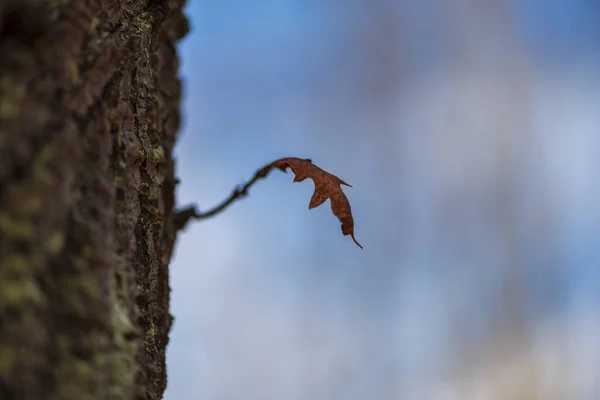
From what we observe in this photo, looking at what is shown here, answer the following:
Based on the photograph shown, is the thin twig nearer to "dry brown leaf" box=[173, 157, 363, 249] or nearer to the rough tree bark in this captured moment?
"dry brown leaf" box=[173, 157, 363, 249]

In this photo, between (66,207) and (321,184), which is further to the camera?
(321,184)

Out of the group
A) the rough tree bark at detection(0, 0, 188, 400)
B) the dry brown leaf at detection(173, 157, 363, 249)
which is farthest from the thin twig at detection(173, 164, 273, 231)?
the rough tree bark at detection(0, 0, 188, 400)

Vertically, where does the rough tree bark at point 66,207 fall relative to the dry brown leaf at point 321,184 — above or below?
below

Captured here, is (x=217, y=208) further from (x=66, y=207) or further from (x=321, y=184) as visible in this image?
(x=66, y=207)

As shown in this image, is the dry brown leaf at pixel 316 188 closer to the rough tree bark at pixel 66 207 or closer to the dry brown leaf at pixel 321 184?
the dry brown leaf at pixel 321 184

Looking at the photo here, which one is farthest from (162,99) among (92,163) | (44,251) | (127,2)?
(44,251)

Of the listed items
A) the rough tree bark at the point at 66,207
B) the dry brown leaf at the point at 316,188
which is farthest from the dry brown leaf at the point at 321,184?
the rough tree bark at the point at 66,207

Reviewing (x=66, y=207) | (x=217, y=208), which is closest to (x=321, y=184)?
(x=217, y=208)
